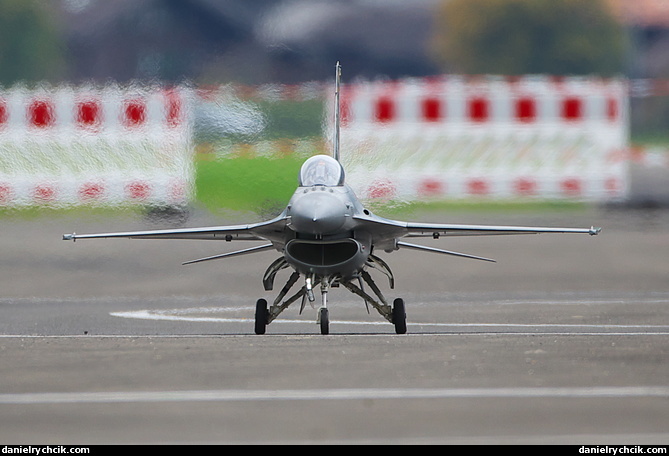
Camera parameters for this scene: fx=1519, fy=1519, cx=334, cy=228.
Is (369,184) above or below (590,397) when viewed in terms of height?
above

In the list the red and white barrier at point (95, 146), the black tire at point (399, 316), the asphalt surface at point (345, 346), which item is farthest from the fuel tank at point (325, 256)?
the red and white barrier at point (95, 146)

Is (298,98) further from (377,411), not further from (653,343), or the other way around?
(377,411)

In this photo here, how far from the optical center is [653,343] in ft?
43.9

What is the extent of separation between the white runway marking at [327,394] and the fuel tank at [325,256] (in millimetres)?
5288

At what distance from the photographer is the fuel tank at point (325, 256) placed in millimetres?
15664

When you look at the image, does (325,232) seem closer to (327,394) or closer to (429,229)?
(429,229)

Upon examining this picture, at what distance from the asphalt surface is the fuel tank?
0.72m

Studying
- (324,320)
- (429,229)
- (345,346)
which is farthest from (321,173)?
(345,346)

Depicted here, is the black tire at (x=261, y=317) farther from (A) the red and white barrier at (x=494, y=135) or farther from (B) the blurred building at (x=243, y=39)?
(B) the blurred building at (x=243, y=39)

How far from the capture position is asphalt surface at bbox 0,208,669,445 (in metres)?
8.94

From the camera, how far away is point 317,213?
14.7 metres

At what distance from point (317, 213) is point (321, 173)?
3.02ft

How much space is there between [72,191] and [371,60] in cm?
492
